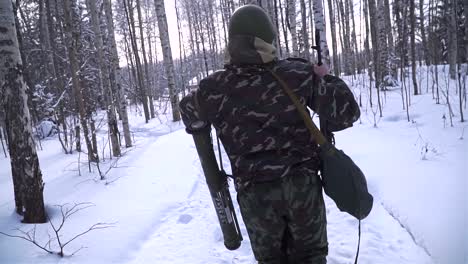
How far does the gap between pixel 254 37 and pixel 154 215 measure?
10.1 feet

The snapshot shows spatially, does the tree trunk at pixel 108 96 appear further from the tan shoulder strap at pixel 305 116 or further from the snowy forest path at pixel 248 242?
the tan shoulder strap at pixel 305 116

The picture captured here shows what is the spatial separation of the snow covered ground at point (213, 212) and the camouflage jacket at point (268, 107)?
165 cm

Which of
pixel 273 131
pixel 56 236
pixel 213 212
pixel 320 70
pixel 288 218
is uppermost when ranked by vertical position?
pixel 320 70

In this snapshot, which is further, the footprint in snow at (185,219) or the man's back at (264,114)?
the footprint in snow at (185,219)

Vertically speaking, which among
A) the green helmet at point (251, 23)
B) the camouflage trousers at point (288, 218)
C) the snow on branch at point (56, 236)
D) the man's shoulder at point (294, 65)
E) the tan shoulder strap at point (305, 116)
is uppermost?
the green helmet at point (251, 23)

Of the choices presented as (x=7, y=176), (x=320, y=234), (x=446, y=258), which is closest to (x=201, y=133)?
(x=320, y=234)

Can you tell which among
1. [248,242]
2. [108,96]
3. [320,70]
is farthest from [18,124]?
[108,96]

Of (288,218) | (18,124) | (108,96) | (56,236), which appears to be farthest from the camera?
(108,96)

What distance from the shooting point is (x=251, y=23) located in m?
1.69

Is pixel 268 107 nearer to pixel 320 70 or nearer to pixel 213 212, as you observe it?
pixel 320 70

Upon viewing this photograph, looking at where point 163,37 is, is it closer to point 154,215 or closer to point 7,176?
point 7,176

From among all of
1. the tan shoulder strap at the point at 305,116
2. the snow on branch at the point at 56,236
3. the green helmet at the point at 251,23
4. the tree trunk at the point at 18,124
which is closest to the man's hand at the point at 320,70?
the tan shoulder strap at the point at 305,116

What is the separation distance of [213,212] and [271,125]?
9.63ft

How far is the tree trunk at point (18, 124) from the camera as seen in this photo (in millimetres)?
3855
